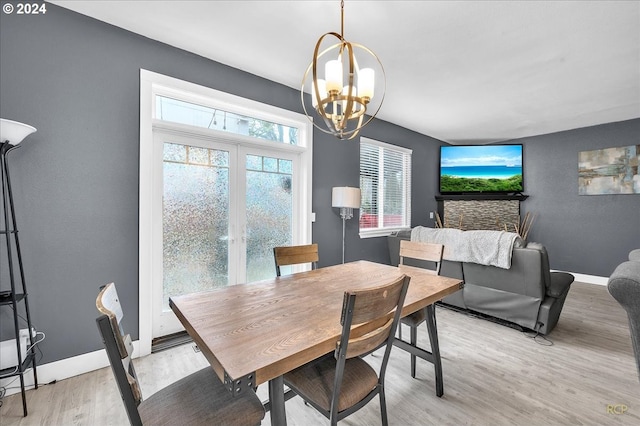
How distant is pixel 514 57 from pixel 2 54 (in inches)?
164

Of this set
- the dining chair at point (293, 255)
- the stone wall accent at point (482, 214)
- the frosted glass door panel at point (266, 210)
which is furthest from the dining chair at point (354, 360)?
the stone wall accent at point (482, 214)

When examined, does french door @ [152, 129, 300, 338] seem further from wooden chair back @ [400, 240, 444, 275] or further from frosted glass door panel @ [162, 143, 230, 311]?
wooden chair back @ [400, 240, 444, 275]

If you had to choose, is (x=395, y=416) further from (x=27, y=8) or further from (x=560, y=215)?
(x=560, y=215)

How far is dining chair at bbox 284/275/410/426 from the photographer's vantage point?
3.33ft

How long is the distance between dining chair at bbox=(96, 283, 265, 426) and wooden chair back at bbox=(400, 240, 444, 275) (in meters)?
1.58

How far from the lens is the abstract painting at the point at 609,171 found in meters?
4.32

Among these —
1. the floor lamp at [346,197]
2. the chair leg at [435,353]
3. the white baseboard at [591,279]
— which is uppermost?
the floor lamp at [346,197]

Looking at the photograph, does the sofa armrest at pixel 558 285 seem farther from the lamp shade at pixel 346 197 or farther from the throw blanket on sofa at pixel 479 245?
the lamp shade at pixel 346 197

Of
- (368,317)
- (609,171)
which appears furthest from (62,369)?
(609,171)

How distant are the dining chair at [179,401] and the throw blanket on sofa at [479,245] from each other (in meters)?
2.05

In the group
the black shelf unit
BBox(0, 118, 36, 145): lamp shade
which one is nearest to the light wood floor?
the black shelf unit

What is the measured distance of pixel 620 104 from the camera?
3.73 metres

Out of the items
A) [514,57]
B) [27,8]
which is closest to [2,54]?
[27,8]

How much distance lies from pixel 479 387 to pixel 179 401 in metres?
1.93
